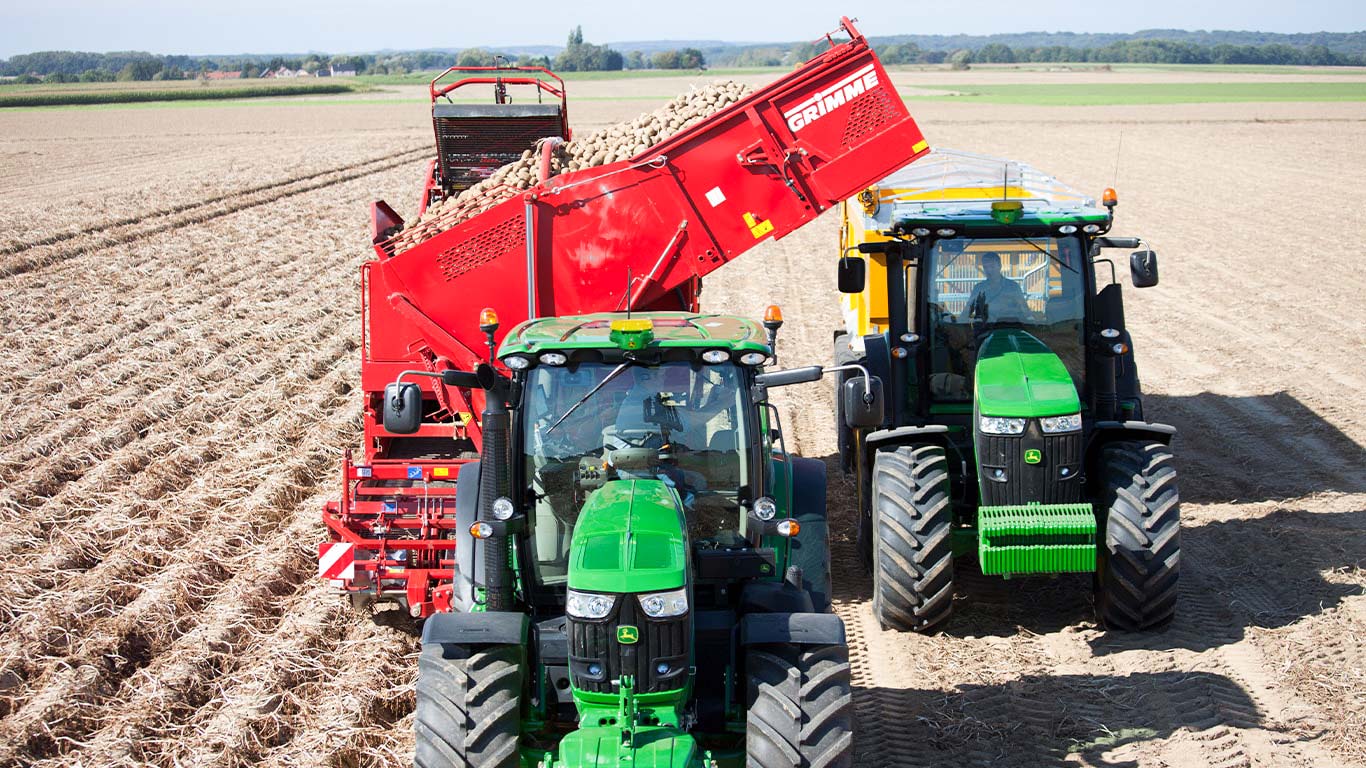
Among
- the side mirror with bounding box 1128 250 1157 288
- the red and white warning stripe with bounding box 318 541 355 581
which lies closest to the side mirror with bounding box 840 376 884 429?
the side mirror with bounding box 1128 250 1157 288

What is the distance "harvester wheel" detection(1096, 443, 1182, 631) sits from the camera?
7.83 meters

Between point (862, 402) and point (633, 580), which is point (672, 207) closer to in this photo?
point (862, 402)

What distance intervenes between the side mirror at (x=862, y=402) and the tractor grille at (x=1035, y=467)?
4.45 feet

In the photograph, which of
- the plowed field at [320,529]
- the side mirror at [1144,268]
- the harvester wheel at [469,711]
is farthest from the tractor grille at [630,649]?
the side mirror at [1144,268]

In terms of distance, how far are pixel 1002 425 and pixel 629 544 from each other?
3557 mm

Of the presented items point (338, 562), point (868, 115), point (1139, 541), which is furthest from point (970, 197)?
point (338, 562)

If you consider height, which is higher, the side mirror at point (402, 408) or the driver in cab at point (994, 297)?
the driver in cab at point (994, 297)

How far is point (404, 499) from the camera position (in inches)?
342

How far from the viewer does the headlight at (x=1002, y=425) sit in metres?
7.96

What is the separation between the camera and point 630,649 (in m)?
5.06

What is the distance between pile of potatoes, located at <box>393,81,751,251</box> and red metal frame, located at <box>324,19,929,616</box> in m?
0.35

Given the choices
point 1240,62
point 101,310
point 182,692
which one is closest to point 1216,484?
point 182,692

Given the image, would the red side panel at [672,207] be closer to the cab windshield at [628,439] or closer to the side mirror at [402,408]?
the side mirror at [402,408]

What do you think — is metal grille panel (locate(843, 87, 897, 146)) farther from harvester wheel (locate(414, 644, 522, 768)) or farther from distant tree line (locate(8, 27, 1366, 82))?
distant tree line (locate(8, 27, 1366, 82))
